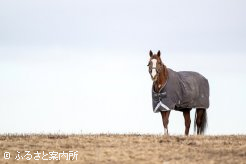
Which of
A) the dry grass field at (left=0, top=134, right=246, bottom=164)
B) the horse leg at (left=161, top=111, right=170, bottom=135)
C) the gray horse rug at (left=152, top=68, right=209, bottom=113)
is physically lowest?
the dry grass field at (left=0, top=134, right=246, bottom=164)

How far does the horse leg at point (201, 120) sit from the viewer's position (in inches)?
1005

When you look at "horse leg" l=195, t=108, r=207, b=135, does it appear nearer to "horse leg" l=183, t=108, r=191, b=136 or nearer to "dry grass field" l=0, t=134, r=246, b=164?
"horse leg" l=183, t=108, r=191, b=136

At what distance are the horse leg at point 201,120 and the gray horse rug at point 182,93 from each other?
328 mm

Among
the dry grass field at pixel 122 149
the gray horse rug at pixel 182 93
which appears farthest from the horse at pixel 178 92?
the dry grass field at pixel 122 149

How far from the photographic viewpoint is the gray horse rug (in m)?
22.8

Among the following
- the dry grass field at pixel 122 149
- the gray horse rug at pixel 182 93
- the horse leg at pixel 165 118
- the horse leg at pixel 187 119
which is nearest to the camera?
the dry grass field at pixel 122 149

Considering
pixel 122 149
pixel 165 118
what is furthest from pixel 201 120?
pixel 122 149

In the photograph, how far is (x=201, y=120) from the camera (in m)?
25.6

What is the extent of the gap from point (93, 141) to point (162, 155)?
3.22m

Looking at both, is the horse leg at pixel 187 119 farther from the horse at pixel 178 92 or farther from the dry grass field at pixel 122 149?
the dry grass field at pixel 122 149

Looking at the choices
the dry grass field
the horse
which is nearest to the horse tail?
the horse

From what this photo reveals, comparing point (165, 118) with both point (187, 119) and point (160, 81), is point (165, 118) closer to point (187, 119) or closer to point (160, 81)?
point (160, 81)

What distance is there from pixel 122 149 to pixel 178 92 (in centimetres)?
643

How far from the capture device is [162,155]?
17.0 metres
